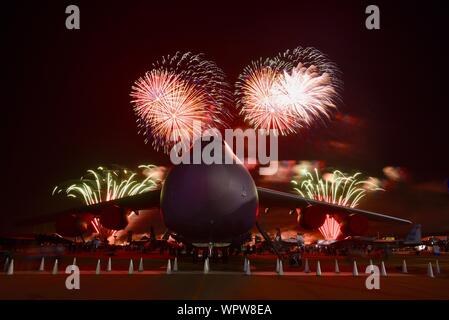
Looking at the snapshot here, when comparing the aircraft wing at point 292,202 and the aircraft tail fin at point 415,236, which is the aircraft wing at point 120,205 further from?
the aircraft tail fin at point 415,236

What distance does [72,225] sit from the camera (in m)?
23.4

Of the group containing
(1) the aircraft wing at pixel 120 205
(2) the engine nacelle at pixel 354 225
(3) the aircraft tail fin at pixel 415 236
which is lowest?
(3) the aircraft tail fin at pixel 415 236

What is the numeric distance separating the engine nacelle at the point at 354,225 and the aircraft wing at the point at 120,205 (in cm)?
938

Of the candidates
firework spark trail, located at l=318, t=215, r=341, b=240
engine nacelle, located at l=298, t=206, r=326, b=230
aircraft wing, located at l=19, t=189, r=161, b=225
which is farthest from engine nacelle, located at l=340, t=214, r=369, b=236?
firework spark trail, located at l=318, t=215, r=341, b=240

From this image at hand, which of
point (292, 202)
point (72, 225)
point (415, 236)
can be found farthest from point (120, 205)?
point (415, 236)

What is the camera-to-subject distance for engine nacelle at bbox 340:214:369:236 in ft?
78.0

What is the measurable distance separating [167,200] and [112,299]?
23.5 ft

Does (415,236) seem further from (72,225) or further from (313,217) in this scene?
(72,225)

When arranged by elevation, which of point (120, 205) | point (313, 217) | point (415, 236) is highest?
point (120, 205)

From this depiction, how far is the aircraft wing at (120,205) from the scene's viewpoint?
2353cm

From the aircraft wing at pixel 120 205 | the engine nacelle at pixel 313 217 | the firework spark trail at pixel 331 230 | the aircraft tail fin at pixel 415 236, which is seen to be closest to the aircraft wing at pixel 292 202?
the engine nacelle at pixel 313 217

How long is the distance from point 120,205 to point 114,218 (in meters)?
2.55

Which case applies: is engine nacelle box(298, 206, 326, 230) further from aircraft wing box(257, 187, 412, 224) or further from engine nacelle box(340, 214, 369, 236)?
engine nacelle box(340, 214, 369, 236)
